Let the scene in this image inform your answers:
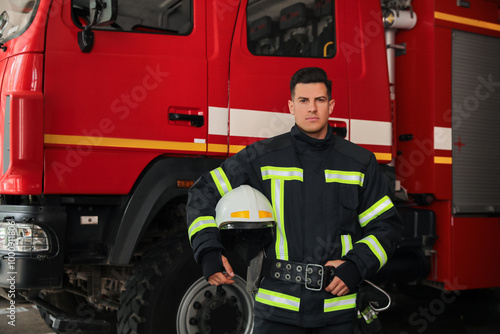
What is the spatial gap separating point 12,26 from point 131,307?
168 cm

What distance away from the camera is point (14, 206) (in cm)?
280

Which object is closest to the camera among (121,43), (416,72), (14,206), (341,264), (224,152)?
(341,264)

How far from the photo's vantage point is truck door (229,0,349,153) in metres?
3.30

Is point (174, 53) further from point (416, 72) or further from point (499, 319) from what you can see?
point (499, 319)

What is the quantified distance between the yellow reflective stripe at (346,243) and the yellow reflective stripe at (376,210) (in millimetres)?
112

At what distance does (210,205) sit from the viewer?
2.20 metres

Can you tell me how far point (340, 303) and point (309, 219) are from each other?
1.12 feet

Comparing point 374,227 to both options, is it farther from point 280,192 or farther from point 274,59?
point 274,59

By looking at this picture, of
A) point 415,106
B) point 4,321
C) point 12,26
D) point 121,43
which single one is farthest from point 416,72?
point 4,321
